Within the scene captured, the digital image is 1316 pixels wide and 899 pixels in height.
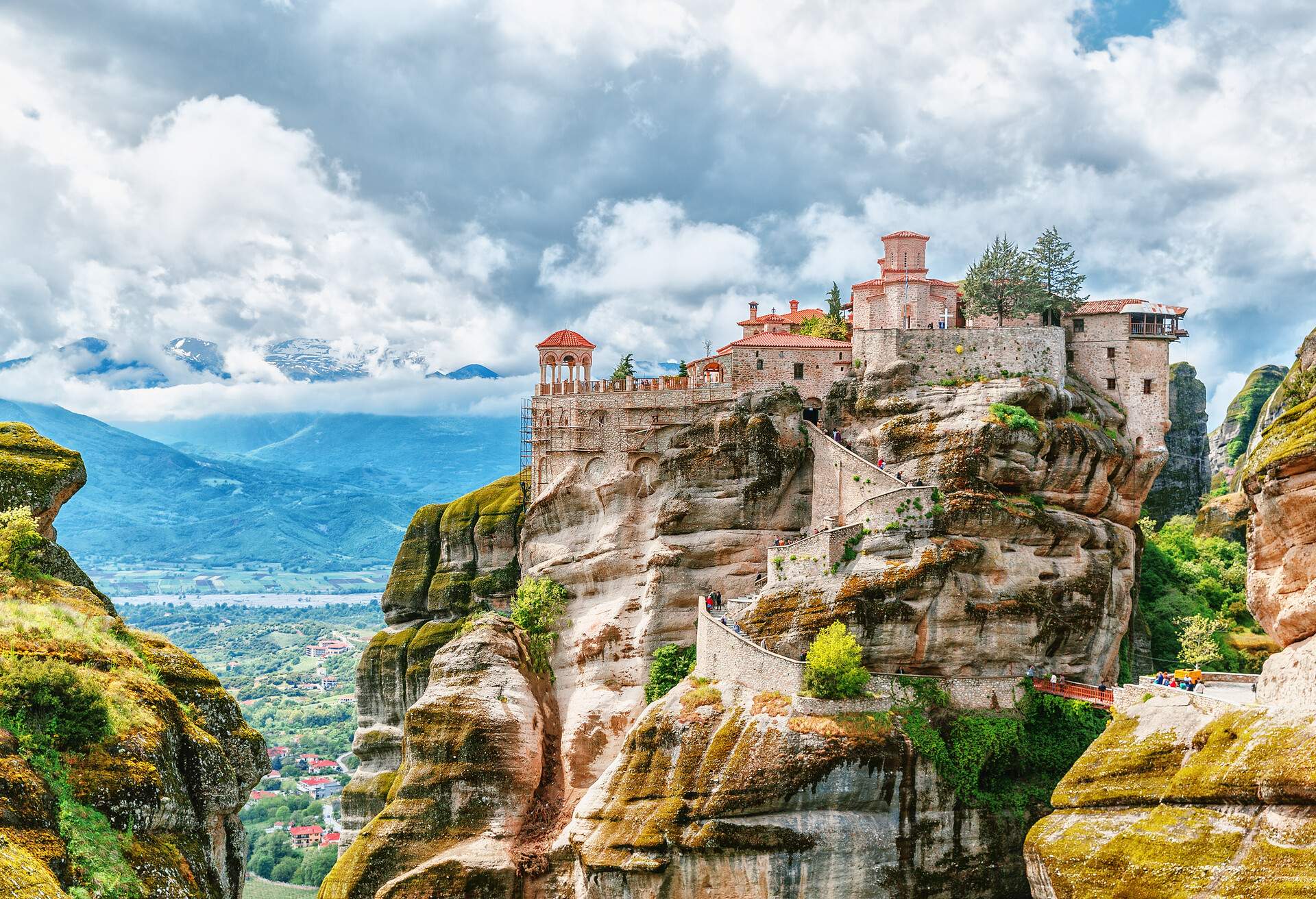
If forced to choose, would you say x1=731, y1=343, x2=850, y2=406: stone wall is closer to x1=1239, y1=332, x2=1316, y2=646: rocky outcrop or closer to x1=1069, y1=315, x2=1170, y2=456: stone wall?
x1=1069, y1=315, x2=1170, y2=456: stone wall

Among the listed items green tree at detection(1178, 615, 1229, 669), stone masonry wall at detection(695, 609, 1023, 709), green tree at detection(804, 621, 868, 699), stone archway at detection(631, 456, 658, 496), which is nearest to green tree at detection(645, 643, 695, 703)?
stone masonry wall at detection(695, 609, 1023, 709)

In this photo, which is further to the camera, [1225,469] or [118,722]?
[1225,469]

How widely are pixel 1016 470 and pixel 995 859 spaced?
1658 centimetres

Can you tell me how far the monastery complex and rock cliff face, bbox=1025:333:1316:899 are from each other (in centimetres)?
1799

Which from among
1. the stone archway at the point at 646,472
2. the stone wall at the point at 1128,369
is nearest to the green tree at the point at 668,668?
the stone archway at the point at 646,472

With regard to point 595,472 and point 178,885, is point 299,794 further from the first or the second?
point 178,885

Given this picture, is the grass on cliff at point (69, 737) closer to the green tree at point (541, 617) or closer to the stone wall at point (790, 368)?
the green tree at point (541, 617)

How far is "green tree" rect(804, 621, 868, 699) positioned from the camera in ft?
162

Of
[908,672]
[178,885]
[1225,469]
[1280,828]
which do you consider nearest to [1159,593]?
[908,672]

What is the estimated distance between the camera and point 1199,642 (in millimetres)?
60750

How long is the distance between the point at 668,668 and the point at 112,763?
36.5m

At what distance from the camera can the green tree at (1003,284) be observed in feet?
205

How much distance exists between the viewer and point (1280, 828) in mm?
33500

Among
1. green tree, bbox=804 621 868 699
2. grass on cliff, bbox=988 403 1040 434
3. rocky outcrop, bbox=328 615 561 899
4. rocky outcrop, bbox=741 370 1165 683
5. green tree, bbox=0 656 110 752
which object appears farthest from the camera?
rocky outcrop, bbox=328 615 561 899
